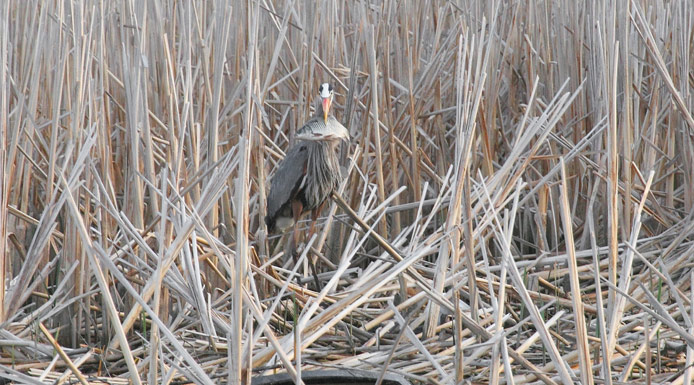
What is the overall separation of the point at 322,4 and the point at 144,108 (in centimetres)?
131

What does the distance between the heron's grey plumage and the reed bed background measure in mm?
93

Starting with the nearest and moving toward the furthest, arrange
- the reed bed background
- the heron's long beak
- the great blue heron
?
the reed bed background, the heron's long beak, the great blue heron

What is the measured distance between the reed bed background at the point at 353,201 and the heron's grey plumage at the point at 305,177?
0.09 metres

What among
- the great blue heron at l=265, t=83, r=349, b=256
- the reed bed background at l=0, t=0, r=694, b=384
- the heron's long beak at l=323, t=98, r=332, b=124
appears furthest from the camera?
the great blue heron at l=265, t=83, r=349, b=256

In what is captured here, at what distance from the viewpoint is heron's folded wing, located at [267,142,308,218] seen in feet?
10.8

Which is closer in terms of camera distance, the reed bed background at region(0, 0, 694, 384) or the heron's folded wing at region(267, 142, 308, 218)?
the reed bed background at region(0, 0, 694, 384)

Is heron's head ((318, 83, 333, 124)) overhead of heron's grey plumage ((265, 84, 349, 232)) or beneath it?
overhead

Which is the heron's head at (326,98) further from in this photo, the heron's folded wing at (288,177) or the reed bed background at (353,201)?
the heron's folded wing at (288,177)

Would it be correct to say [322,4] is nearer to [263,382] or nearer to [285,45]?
[285,45]

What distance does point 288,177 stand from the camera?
3.35m

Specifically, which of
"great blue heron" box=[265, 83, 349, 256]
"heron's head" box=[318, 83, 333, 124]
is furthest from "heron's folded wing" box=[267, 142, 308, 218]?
"heron's head" box=[318, 83, 333, 124]

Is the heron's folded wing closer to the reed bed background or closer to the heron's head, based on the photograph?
the reed bed background

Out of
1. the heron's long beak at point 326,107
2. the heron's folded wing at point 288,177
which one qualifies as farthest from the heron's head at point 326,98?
the heron's folded wing at point 288,177

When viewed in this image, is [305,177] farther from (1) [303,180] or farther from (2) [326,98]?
(2) [326,98]
